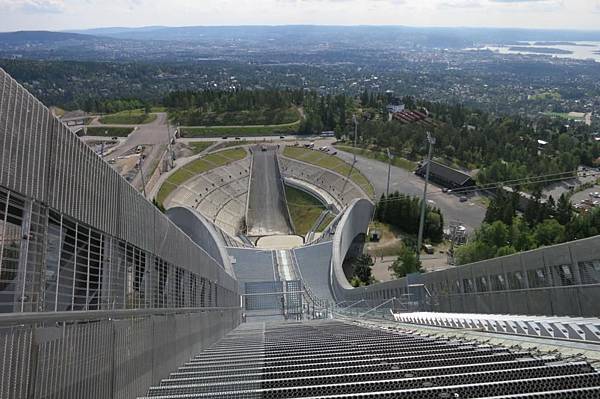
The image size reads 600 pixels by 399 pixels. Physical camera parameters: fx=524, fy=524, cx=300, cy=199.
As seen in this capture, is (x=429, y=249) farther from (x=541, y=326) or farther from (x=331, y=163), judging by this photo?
(x=541, y=326)

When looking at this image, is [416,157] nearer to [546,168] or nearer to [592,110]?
[546,168]

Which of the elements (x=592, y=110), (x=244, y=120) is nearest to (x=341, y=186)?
(x=244, y=120)

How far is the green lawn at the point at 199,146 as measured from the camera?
74750 millimetres

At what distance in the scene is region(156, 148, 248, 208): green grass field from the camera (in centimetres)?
5875

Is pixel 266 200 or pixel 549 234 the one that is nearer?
pixel 549 234

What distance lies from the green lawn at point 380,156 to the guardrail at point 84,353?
209ft

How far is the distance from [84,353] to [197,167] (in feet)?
205

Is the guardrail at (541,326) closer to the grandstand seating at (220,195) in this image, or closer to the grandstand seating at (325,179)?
the grandstand seating at (220,195)

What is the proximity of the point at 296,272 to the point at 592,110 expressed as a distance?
173196mm

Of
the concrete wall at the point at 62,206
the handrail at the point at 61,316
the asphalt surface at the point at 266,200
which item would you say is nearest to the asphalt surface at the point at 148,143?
the asphalt surface at the point at 266,200

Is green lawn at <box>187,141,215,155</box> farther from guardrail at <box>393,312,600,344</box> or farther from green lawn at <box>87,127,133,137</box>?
guardrail at <box>393,312,600,344</box>

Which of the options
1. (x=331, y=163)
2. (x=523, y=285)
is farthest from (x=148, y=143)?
(x=523, y=285)

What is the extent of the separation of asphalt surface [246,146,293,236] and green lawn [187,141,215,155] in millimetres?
7134

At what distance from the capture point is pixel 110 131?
3378 inches
